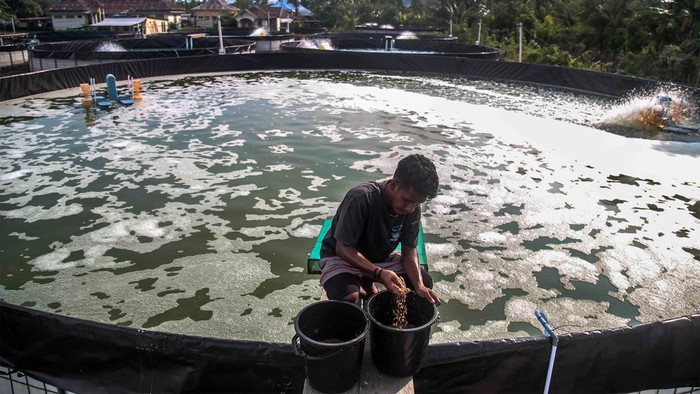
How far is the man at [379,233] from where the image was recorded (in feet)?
9.62

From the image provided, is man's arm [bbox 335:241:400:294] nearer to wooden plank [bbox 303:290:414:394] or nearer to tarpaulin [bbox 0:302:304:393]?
wooden plank [bbox 303:290:414:394]

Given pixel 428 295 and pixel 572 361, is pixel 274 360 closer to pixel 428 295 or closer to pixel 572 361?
pixel 428 295

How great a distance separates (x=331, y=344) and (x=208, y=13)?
7832cm

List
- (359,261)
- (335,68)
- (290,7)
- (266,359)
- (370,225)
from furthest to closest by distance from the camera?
(290,7) < (335,68) < (370,225) < (359,261) < (266,359)

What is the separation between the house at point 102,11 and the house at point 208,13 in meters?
2.71

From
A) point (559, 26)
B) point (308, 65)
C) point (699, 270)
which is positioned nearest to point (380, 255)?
point (699, 270)

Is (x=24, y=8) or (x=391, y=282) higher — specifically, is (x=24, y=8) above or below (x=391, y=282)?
above

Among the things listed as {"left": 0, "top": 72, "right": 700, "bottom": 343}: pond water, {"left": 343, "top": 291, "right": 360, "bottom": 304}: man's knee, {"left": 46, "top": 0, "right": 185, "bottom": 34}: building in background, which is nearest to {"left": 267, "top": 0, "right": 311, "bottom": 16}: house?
{"left": 46, "top": 0, "right": 185, "bottom": 34}: building in background

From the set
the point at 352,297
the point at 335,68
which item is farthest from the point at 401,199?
the point at 335,68

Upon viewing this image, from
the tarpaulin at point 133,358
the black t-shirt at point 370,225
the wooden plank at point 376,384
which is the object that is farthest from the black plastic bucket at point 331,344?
the black t-shirt at point 370,225

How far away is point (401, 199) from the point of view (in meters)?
3.04

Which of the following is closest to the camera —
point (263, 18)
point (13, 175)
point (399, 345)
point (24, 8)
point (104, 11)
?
point (399, 345)

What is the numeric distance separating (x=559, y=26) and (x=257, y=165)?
29.8 metres

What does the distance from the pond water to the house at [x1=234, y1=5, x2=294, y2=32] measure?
5741 cm
